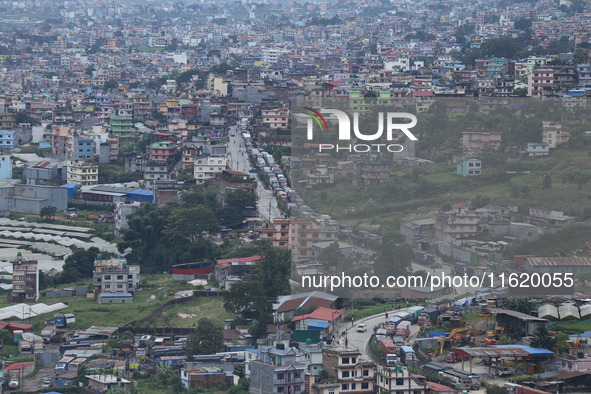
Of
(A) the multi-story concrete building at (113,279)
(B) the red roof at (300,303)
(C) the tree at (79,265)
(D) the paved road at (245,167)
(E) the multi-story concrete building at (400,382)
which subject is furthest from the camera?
(D) the paved road at (245,167)

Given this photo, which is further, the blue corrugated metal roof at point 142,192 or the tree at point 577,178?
the blue corrugated metal roof at point 142,192

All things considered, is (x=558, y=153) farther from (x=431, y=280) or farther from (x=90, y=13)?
(x=90, y=13)

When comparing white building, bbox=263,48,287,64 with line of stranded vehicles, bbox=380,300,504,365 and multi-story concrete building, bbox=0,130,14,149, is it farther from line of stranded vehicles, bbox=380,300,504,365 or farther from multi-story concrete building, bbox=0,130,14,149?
line of stranded vehicles, bbox=380,300,504,365

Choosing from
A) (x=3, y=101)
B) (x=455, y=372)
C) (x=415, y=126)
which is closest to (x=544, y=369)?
(x=455, y=372)

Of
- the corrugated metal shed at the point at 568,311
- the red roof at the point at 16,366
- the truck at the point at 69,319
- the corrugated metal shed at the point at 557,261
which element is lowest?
the red roof at the point at 16,366

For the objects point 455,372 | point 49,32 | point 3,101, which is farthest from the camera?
point 49,32

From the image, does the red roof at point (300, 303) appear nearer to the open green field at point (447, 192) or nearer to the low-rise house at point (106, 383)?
the open green field at point (447, 192)

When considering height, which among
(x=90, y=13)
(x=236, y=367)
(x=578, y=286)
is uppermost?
(x=90, y=13)

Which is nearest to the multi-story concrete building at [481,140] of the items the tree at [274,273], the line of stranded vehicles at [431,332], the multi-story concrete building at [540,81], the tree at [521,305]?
the tree at [521,305]
